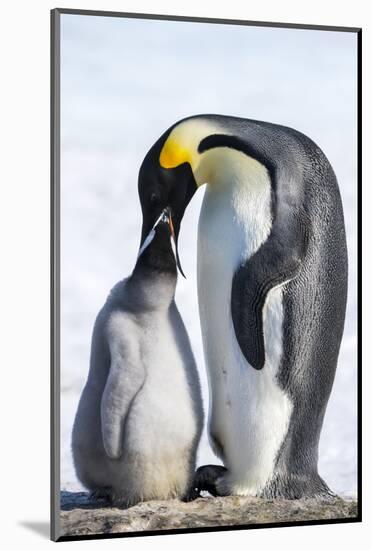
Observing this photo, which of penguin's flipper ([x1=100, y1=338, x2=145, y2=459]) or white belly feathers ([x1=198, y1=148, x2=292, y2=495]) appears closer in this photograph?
penguin's flipper ([x1=100, y1=338, x2=145, y2=459])

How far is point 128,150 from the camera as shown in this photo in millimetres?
4152

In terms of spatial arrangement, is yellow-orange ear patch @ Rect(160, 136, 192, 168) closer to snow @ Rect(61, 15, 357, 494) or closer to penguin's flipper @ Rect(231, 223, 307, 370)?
snow @ Rect(61, 15, 357, 494)

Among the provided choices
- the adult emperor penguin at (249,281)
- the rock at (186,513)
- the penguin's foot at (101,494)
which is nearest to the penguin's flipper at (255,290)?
the adult emperor penguin at (249,281)

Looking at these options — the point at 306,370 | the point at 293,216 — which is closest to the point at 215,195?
the point at 293,216

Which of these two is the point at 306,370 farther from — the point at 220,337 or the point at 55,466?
the point at 55,466

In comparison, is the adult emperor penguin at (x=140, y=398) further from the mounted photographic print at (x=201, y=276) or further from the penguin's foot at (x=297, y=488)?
the penguin's foot at (x=297, y=488)

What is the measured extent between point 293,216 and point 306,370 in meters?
0.44

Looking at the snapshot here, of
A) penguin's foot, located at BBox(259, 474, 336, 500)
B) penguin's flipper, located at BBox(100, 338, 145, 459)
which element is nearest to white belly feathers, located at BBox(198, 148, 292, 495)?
penguin's foot, located at BBox(259, 474, 336, 500)

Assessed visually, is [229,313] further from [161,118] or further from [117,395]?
[161,118]

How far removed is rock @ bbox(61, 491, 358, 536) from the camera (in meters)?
4.10

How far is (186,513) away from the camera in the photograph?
419cm

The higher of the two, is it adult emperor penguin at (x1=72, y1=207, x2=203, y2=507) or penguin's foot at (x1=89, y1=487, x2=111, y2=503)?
adult emperor penguin at (x1=72, y1=207, x2=203, y2=507)

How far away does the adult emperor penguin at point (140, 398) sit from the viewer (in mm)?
4094

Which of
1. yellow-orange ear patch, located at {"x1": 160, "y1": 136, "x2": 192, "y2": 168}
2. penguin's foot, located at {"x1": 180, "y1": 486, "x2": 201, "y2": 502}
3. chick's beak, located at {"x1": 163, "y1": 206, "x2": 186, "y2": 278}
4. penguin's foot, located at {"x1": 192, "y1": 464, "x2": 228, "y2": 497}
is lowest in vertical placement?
penguin's foot, located at {"x1": 180, "y1": 486, "x2": 201, "y2": 502}
